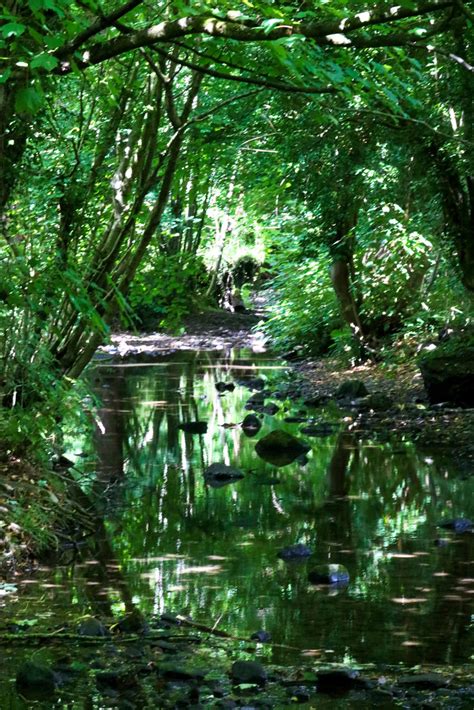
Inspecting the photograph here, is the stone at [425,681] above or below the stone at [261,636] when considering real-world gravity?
below

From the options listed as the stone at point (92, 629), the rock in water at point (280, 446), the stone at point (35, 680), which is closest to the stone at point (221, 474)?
the rock in water at point (280, 446)

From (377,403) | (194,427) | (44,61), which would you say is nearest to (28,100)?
(44,61)

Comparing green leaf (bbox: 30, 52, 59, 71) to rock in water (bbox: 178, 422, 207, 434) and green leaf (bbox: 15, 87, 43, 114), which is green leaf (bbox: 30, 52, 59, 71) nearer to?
green leaf (bbox: 15, 87, 43, 114)

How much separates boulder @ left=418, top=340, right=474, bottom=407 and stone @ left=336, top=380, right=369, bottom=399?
5.89ft

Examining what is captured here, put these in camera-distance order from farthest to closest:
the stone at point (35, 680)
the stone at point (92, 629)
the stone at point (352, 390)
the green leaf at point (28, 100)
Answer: the stone at point (352, 390)
the stone at point (92, 629)
the stone at point (35, 680)
the green leaf at point (28, 100)

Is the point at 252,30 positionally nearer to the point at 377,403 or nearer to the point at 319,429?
the point at 319,429

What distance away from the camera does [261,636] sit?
18.7 ft

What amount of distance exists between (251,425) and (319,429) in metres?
0.95

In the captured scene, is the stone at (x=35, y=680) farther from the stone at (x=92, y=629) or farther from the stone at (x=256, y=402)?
the stone at (x=256, y=402)

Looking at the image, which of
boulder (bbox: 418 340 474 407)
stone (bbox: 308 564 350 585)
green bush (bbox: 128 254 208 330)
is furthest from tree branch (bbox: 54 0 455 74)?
boulder (bbox: 418 340 474 407)

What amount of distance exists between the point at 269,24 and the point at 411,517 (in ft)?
17.2

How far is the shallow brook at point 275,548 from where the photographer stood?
5926mm

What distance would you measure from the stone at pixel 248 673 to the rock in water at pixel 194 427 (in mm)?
8764

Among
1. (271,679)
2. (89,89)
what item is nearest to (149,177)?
(89,89)
